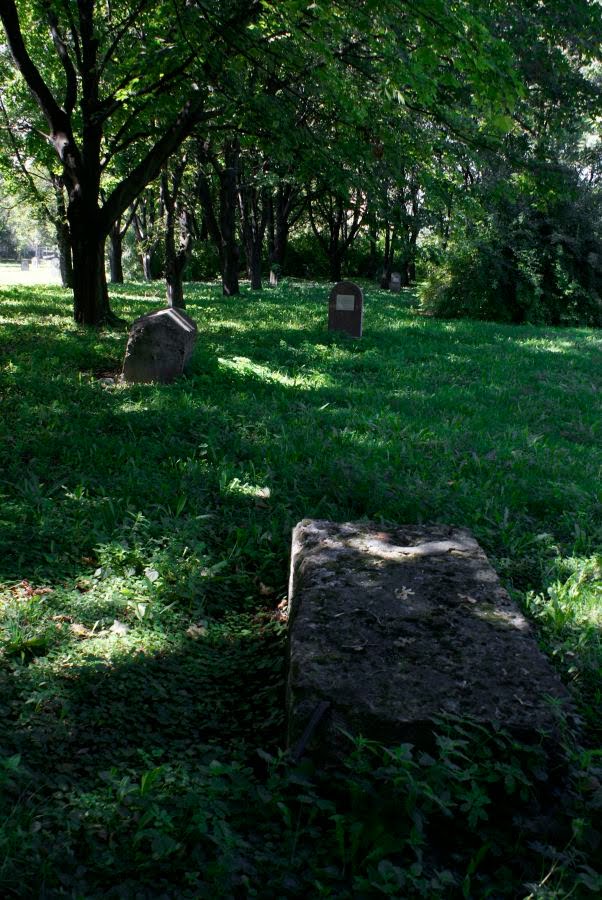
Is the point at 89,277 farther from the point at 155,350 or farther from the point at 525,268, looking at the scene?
the point at 525,268

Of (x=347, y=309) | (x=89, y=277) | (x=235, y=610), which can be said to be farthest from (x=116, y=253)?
(x=235, y=610)

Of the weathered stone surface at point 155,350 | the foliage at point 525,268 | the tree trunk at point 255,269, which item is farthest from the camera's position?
the tree trunk at point 255,269

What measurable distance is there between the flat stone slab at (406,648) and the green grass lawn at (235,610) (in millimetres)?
144

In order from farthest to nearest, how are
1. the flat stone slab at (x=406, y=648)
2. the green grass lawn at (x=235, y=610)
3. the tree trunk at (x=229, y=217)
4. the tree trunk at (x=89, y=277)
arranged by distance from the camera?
the tree trunk at (x=229, y=217) → the tree trunk at (x=89, y=277) → the flat stone slab at (x=406, y=648) → the green grass lawn at (x=235, y=610)

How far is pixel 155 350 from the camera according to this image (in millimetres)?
8203

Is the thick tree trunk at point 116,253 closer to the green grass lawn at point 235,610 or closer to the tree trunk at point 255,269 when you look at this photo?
the tree trunk at point 255,269

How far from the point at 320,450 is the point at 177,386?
8.47 ft

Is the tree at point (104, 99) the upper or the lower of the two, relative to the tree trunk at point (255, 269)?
upper

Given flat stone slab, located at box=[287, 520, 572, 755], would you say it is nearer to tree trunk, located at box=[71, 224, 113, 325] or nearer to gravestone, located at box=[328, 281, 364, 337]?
tree trunk, located at box=[71, 224, 113, 325]

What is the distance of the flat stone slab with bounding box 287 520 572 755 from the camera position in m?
2.40

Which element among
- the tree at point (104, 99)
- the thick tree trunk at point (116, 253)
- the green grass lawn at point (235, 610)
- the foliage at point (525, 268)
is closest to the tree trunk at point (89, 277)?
the tree at point (104, 99)

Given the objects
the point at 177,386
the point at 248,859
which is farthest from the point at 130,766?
the point at 177,386

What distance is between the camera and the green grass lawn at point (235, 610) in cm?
206

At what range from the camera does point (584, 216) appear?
19.8 metres
